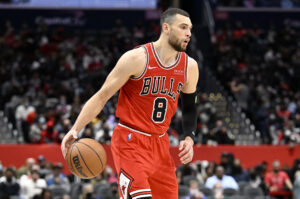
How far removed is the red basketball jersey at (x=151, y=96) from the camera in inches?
230

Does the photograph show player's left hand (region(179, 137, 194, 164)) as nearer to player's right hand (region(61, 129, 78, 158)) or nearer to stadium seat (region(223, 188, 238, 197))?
Answer: player's right hand (region(61, 129, 78, 158))

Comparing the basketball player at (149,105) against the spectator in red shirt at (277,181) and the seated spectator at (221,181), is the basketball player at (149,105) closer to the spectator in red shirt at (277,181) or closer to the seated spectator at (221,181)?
the seated spectator at (221,181)

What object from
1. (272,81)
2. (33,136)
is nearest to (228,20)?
(272,81)

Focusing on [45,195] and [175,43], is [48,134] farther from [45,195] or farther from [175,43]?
[175,43]

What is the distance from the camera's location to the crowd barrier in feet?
55.3

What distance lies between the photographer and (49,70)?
2289 cm

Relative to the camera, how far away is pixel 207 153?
1747 centimetres

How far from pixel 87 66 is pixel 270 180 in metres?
10.8

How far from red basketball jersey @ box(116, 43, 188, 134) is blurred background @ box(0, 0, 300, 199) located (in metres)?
6.91

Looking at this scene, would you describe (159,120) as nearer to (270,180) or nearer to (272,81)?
(270,180)

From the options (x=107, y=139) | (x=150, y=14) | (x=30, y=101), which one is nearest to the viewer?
(x=107, y=139)

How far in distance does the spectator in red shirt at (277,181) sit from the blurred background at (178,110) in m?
0.03

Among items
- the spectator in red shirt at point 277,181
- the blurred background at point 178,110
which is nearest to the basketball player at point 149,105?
the blurred background at point 178,110

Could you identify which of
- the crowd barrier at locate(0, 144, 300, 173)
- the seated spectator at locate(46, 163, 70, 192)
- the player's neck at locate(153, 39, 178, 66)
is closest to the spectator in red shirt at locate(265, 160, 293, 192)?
the crowd barrier at locate(0, 144, 300, 173)
